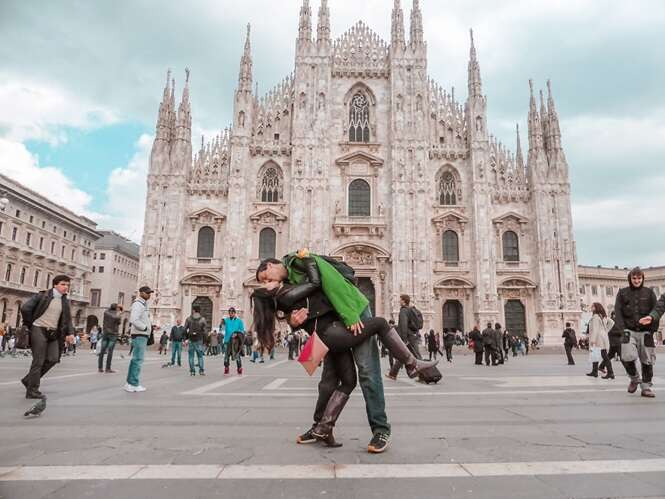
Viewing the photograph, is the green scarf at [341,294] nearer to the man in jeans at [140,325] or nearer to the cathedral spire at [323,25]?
the man in jeans at [140,325]

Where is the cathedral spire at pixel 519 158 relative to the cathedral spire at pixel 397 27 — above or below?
below

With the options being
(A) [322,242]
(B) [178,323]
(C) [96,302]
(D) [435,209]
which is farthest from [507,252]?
(C) [96,302]

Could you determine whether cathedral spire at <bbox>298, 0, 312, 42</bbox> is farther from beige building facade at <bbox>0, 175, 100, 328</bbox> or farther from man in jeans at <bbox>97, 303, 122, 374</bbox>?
man in jeans at <bbox>97, 303, 122, 374</bbox>

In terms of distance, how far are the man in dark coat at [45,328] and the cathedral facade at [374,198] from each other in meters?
22.6

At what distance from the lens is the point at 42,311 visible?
5.65m

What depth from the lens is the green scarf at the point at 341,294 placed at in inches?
137

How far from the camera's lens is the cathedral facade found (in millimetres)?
28906

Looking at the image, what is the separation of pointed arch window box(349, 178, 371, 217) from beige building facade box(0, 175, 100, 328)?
23046 mm

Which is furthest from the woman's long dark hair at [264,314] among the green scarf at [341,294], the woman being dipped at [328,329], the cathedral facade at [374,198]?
the cathedral facade at [374,198]

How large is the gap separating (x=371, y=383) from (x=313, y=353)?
49 centimetres

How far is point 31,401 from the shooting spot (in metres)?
5.83

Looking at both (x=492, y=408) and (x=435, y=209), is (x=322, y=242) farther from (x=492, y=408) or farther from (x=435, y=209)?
(x=492, y=408)

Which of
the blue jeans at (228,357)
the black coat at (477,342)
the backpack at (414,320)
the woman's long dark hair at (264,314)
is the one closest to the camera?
the woman's long dark hair at (264,314)

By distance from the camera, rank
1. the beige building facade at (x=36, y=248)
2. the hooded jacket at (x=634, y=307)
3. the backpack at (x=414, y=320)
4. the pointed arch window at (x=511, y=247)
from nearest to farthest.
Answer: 1. the hooded jacket at (x=634, y=307)
2. the backpack at (x=414, y=320)
3. the pointed arch window at (x=511, y=247)
4. the beige building facade at (x=36, y=248)
